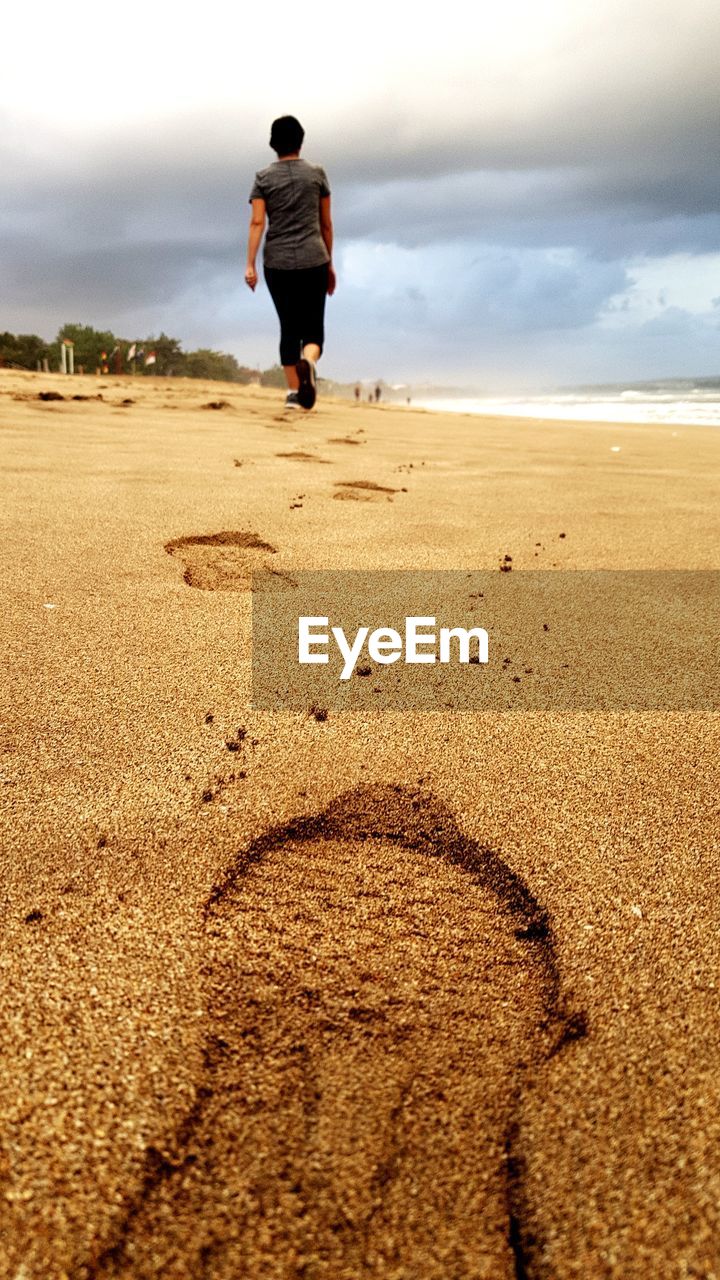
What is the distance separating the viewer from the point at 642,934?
888 mm

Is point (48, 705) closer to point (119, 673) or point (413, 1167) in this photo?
point (119, 673)

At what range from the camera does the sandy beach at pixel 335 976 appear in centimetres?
60

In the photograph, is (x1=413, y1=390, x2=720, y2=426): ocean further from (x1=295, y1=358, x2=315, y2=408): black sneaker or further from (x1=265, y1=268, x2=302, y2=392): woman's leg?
(x1=265, y1=268, x2=302, y2=392): woman's leg

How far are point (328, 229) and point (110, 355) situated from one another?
2201 inches

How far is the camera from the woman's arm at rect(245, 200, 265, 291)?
16.5ft

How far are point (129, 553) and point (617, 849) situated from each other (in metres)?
1.51

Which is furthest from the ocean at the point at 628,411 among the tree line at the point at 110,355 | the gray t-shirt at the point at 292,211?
the tree line at the point at 110,355

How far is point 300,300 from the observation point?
17.5 feet

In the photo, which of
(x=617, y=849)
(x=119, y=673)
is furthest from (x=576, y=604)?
(x=119, y=673)

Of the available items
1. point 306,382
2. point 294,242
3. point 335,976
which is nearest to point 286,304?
point 294,242
